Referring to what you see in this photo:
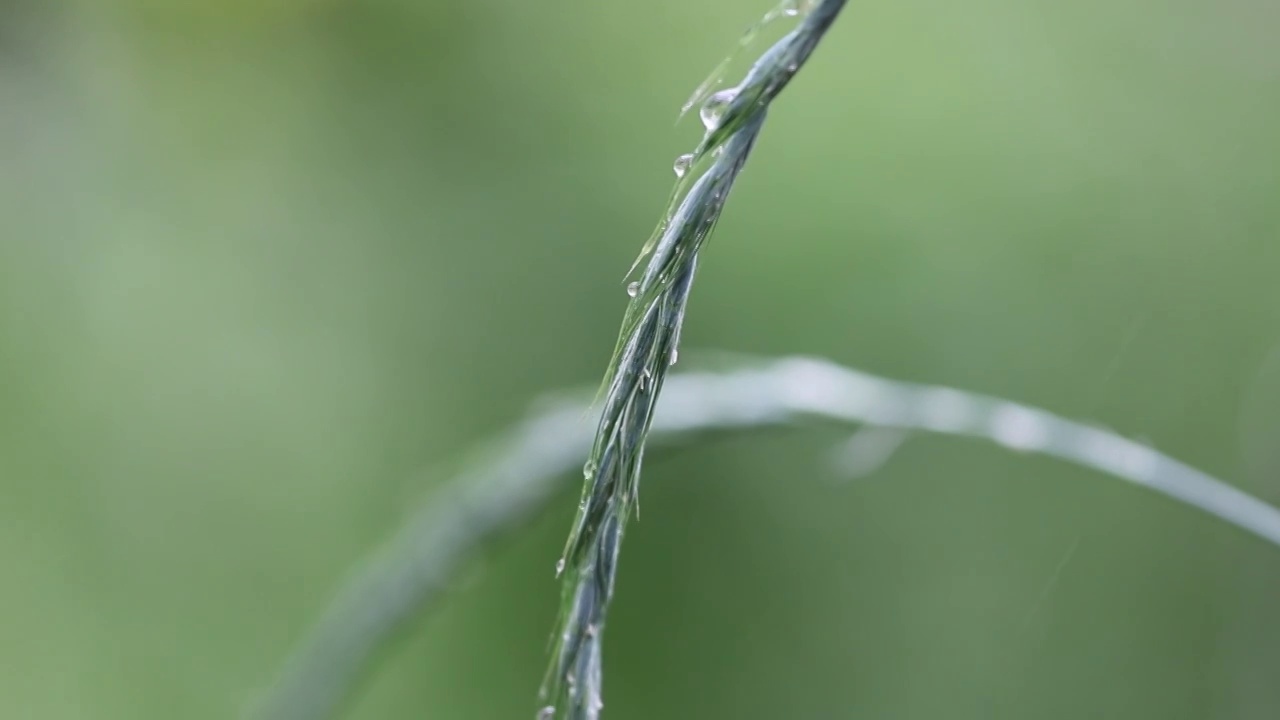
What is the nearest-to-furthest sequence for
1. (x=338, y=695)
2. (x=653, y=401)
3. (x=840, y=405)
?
1. (x=653, y=401)
2. (x=840, y=405)
3. (x=338, y=695)

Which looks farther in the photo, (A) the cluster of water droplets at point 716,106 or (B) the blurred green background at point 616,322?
(B) the blurred green background at point 616,322

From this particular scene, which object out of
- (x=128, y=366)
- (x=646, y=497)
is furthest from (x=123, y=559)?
(x=646, y=497)

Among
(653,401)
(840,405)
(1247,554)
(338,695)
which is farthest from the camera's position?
(1247,554)

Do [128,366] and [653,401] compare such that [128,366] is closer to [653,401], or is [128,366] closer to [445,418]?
[445,418]

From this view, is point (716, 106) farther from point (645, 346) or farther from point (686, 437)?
point (686, 437)

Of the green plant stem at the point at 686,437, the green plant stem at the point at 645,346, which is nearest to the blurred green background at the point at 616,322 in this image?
the green plant stem at the point at 686,437

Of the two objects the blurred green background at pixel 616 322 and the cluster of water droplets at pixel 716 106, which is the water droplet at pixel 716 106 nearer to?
the cluster of water droplets at pixel 716 106

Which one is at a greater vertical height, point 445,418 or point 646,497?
point 445,418
